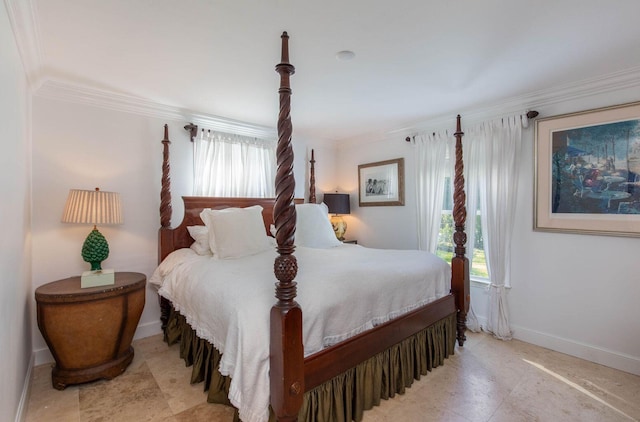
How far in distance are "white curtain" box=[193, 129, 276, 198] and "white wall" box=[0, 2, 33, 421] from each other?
4.76 ft

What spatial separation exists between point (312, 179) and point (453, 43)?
2694mm

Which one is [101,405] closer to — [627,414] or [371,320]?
[371,320]

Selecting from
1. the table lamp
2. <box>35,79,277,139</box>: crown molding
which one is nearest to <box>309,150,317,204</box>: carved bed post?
the table lamp

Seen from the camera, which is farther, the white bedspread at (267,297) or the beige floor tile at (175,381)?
the beige floor tile at (175,381)

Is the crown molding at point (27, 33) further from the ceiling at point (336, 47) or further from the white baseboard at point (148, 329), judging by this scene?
the white baseboard at point (148, 329)

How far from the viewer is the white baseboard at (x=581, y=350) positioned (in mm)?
2398

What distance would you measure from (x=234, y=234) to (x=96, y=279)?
1069mm

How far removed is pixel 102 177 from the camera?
2.84 metres

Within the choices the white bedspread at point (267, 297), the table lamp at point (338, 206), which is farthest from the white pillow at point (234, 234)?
the table lamp at point (338, 206)

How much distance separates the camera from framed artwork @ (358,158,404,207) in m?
4.02

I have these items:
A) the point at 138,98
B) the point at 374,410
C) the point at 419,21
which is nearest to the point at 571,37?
the point at 419,21

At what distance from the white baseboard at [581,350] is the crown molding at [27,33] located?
4357mm

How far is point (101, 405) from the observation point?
2.00 meters

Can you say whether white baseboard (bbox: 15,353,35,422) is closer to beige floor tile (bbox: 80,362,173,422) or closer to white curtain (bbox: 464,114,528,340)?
beige floor tile (bbox: 80,362,173,422)
